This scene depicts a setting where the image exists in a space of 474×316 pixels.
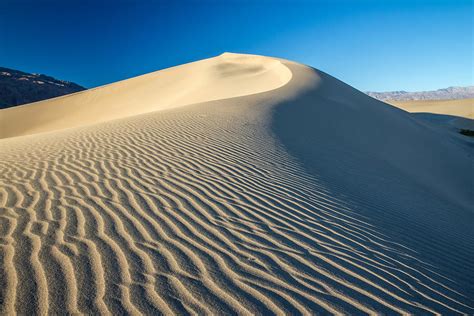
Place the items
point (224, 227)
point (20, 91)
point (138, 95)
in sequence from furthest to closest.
→ point (20, 91) → point (138, 95) → point (224, 227)

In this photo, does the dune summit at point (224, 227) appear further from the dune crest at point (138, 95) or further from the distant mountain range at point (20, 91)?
the distant mountain range at point (20, 91)

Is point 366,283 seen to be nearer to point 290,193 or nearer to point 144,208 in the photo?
point 290,193

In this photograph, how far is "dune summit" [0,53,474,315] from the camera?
7.92 ft

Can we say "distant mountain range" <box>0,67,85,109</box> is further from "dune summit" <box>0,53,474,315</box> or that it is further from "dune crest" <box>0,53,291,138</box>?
"dune summit" <box>0,53,474,315</box>

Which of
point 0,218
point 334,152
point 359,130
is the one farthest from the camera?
point 359,130

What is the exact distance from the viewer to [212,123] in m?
8.83

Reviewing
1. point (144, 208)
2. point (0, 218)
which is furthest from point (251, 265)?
point (0, 218)

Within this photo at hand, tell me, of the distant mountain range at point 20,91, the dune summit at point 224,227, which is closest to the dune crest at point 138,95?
the dune summit at point 224,227

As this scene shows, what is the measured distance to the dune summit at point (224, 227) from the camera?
7.92 feet

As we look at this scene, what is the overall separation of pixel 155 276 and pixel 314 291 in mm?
1278

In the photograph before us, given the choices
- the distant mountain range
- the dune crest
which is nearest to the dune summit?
the dune crest

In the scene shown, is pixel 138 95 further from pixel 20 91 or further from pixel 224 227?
pixel 20 91

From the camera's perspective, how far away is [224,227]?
3.41 m

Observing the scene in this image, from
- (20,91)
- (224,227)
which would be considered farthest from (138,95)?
(20,91)
